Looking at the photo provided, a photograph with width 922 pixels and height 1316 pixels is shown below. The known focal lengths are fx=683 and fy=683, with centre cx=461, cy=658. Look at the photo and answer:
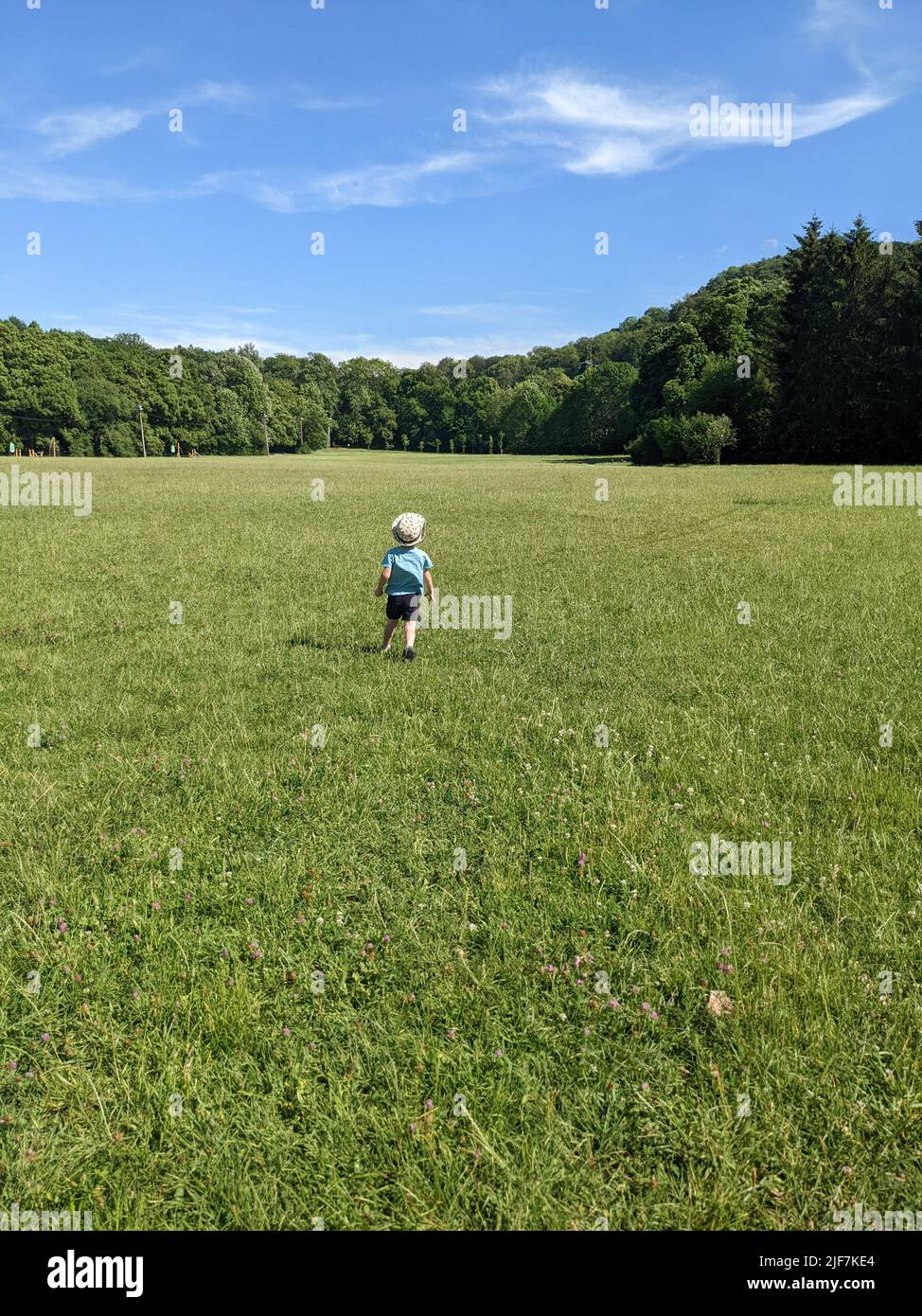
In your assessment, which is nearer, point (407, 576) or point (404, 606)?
point (407, 576)

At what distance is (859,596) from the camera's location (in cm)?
1209

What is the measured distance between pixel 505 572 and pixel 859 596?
6924mm

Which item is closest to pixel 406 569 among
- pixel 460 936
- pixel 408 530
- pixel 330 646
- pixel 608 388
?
pixel 408 530

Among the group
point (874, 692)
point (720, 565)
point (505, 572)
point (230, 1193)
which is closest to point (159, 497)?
point (505, 572)

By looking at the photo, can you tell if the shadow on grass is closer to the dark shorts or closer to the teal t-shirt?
the dark shorts

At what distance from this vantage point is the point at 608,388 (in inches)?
4333

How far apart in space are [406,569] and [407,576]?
92 mm

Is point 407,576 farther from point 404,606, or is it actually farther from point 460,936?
point 460,936

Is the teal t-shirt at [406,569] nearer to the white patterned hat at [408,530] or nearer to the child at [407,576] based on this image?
the child at [407,576]

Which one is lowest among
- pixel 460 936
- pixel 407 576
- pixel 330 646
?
pixel 460 936

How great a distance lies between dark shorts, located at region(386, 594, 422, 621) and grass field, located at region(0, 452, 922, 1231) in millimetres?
642

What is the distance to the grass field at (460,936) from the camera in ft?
8.63
